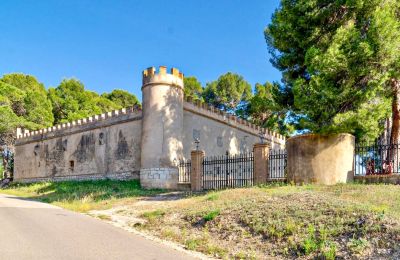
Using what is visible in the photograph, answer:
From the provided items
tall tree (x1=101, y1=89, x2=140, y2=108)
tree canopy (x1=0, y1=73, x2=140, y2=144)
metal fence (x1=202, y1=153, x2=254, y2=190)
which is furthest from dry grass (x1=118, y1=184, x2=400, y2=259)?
tall tree (x1=101, y1=89, x2=140, y2=108)

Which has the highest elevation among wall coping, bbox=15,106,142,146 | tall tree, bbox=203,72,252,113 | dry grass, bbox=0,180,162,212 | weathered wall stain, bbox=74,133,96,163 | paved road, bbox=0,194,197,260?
tall tree, bbox=203,72,252,113

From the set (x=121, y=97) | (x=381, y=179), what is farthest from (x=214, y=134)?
(x=121, y=97)

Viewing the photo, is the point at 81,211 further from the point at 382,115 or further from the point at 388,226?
the point at 382,115

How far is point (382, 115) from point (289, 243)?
871 cm

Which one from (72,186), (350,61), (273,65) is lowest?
(72,186)

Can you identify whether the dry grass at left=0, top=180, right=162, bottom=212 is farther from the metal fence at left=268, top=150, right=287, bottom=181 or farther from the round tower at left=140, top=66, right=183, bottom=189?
the metal fence at left=268, top=150, right=287, bottom=181

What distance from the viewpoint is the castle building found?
852 inches

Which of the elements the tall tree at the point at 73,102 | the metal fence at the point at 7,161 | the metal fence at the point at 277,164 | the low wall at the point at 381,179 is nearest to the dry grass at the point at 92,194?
the metal fence at the point at 277,164

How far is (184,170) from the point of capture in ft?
70.1

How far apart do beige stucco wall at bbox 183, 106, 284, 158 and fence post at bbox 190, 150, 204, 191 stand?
11.7 ft

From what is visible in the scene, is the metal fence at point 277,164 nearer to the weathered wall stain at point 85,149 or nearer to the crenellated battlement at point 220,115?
the crenellated battlement at point 220,115

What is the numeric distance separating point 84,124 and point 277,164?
55.6ft

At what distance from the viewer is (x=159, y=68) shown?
22.5m

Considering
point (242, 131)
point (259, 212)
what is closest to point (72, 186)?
point (242, 131)
